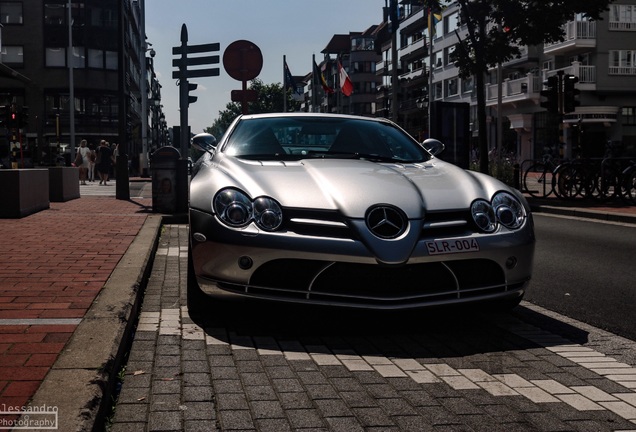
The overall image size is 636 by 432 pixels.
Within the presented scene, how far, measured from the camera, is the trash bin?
1398 centimetres

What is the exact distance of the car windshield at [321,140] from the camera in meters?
6.33

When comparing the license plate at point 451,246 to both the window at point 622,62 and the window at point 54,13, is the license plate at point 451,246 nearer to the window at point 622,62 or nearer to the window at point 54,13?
the window at point 622,62

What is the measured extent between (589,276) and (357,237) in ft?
12.5

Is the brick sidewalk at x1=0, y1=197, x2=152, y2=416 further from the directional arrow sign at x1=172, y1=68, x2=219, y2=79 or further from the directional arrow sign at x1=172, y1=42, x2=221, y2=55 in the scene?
the directional arrow sign at x1=172, y1=42, x2=221, y2=55

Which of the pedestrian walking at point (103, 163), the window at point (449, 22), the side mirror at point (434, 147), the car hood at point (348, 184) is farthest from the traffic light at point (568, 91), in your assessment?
the window at point (449, 22)

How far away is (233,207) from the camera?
5082 millimetres

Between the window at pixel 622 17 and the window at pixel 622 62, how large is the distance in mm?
1411

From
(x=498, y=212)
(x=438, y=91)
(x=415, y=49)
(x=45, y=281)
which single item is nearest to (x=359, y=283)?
(x=498, y=212)

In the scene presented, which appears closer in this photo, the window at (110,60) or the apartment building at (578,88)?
the apartment building at (578,88)

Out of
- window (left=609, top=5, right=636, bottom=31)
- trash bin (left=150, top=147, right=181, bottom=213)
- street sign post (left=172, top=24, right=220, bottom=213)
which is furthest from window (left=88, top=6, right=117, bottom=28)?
trash bin (left=150, top=147, right=181, bottom=213)

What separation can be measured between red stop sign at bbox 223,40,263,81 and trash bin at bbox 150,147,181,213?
185 centimetres

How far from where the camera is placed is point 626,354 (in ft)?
15.3

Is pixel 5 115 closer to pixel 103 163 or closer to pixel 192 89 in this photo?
pixel 103 163

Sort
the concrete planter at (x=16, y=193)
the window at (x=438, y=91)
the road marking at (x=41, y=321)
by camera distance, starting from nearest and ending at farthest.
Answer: the road marking at (x=41, y=321) → the concrete planter at (x=16, y=193) → the window at (x=438, y=91)
